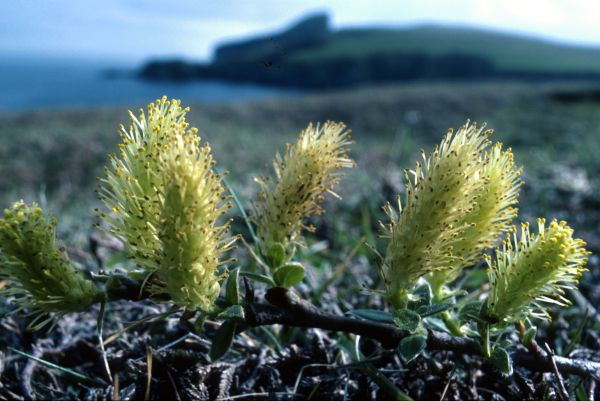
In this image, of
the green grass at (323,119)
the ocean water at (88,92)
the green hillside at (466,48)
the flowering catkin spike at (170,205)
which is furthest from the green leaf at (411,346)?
the green hillside at (466,48)

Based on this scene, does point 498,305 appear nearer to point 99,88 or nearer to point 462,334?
point 462,334

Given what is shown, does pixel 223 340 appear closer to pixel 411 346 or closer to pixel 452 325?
pixel 411 346

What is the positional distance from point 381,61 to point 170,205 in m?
45.3

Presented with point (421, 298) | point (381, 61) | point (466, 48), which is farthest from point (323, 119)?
point (466, 48)

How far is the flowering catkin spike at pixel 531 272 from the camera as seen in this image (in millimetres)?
1321

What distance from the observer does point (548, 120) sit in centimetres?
1166

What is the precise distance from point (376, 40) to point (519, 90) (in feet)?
130

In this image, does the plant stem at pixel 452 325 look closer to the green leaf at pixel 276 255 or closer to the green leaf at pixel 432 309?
the green leaf at pixel 432 309

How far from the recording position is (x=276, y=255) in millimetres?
1529

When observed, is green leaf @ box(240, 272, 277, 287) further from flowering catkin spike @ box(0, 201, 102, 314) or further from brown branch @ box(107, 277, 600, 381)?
flowering catkin spike @ box(0, 201, 102, 314)

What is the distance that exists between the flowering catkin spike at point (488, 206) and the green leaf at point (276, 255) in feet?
1.51

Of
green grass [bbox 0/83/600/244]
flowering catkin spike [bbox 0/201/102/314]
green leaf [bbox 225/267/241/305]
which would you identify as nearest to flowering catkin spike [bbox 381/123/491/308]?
green leaf [bbox 225/267/241/305]

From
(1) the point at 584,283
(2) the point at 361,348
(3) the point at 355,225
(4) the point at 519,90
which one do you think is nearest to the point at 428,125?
(4) the point at 519,90

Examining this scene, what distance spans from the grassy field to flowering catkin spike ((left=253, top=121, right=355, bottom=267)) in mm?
84
